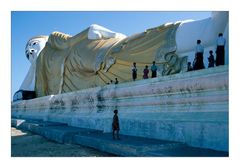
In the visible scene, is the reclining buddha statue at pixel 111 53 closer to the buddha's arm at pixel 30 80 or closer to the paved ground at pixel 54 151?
the buddha's arm at pixel 30 80

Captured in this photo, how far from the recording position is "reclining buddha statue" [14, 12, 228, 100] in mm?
7098

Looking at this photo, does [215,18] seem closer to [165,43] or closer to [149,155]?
[165,43]

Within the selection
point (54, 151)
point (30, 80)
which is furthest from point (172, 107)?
point (30, 80)

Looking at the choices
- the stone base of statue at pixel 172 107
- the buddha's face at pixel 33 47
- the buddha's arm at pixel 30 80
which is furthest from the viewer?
the buddha's face at pixel 33 47

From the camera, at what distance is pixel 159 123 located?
5.20m

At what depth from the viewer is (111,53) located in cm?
910

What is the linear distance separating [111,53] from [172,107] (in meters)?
4.15

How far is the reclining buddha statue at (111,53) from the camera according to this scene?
23.3 ft

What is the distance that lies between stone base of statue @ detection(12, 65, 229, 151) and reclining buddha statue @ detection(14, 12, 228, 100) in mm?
1285

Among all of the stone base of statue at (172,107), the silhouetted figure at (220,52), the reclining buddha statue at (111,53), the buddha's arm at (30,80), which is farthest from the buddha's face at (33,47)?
the silhouetted figure at (220,52)

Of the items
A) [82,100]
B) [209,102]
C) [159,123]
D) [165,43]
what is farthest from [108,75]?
[209,102]

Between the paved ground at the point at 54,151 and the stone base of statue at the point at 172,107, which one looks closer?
the stone base of statue at the point at 172,107

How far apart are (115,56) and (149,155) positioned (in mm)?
5148

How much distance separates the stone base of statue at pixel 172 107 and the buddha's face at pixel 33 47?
1081 cm
